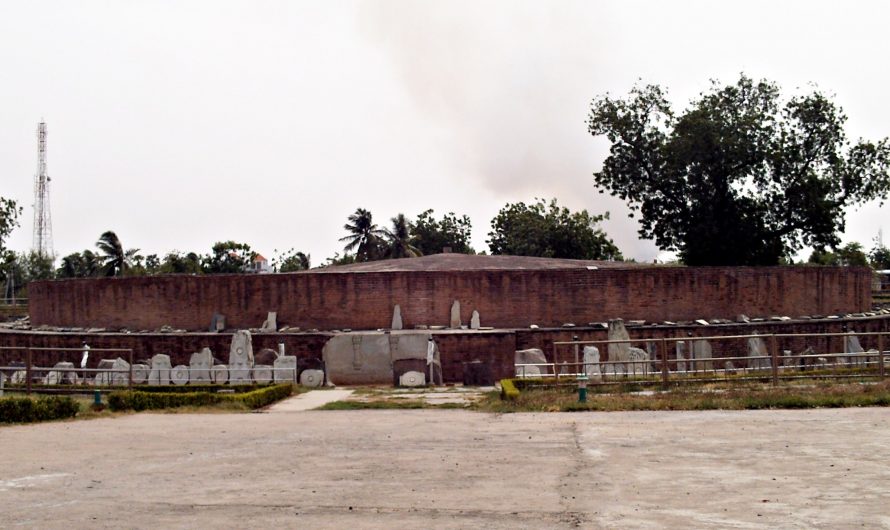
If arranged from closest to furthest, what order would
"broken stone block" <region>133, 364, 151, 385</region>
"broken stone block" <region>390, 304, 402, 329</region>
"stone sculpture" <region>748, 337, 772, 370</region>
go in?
"broken stone block" <region>133, 364, 151, 385</region>
"stone sculpture" <region>748, 337, 772, 370</region>
"broken stone block" <region>390, 304, 402, 329</region>

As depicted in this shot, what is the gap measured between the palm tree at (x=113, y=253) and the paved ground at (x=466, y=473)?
3814cm

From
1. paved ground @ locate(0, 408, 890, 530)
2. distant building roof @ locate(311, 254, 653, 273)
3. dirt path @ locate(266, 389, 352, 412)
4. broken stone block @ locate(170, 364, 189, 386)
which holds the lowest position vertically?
paved ground @ locate(0, 408, 890, 530)

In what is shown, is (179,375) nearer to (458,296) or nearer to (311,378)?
(311,378)

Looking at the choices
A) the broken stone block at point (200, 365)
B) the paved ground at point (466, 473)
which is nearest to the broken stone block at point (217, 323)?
the broken stone block at point (200, 365)

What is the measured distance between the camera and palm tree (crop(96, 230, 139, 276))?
4747 centimetres

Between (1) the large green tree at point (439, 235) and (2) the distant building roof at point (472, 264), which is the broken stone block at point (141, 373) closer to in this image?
(2) the distant building roof at point (472, 264)

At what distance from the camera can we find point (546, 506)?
6.20 metres

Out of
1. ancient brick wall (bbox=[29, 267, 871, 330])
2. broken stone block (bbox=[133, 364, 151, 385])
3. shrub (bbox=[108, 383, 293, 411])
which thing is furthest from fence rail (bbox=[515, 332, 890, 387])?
broken stone block (bbox=[133, 364, 151, 385])

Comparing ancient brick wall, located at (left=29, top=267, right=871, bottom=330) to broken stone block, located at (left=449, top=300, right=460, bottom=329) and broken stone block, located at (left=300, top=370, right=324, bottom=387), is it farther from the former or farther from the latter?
broken stone block, located at (left=300, top=370, right=324, bottom=387)

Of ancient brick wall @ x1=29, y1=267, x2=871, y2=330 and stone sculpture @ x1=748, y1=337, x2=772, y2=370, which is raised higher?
ancient brick wall @ x1=29, y1=267, x2=871, y2=330

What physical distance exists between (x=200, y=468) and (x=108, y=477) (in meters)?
0.75

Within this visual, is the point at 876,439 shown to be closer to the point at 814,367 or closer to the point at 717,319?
the point at 814,367

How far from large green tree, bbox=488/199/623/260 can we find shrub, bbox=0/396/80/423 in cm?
3217

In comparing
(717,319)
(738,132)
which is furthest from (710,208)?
(717,319)
